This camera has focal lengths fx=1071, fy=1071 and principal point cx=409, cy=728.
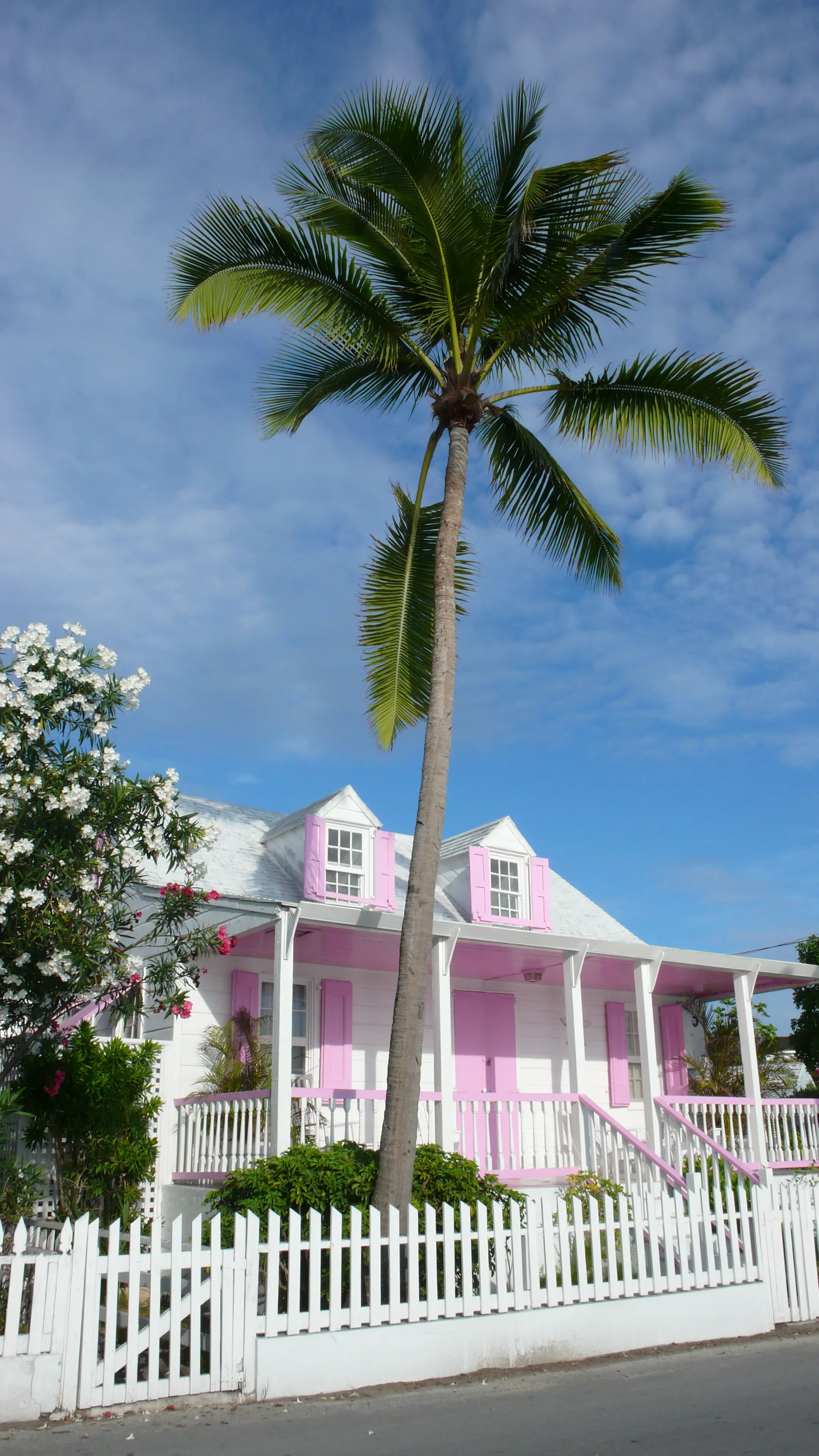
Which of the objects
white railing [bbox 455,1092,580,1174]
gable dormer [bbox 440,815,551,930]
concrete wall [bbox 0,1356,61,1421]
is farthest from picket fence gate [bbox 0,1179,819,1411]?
gable dormer [bbox 440,815,551,930]

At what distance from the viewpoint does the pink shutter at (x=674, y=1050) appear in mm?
18812

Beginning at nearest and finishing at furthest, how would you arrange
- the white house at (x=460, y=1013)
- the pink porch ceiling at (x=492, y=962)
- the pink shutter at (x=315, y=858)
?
1. the white house at (x=460, y=1013)
2. the pink porch ceiling at (x=492, y=962)
3. the pink shutter at (x=315, y=858)

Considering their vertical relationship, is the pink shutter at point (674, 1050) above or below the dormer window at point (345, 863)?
below

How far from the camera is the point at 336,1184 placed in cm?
834

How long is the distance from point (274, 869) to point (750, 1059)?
7501 millimetres

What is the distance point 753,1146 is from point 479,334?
36.8 ft

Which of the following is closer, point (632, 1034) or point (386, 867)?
point (386, 867)

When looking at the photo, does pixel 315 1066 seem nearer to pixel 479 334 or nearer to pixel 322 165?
pixel 479 334

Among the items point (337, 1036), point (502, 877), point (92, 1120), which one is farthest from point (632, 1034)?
point (92, 1120)

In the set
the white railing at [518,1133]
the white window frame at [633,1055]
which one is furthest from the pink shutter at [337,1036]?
the white window frame at [633,1055]

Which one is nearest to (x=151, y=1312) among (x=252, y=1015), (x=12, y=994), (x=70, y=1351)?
(x=70, y=1351)

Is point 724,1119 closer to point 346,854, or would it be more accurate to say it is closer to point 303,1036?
point 303,1036

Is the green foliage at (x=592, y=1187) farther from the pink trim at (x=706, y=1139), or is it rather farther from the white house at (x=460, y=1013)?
the pink trim at (x=706, y=1139)

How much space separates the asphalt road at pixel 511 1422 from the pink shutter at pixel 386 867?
26.9ft
